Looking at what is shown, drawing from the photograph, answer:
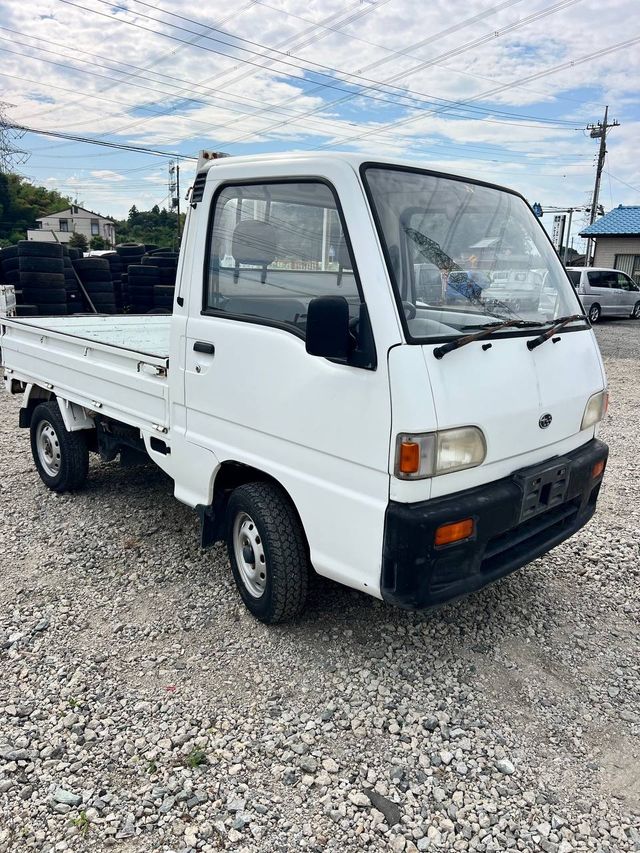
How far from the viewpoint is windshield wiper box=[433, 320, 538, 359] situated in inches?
97.0

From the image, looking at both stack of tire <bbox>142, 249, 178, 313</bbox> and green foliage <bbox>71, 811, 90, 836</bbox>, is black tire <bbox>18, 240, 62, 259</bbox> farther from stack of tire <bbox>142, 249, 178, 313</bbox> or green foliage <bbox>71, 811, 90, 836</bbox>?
green foliage <bbox>71, 811, 90, 836</bbox>

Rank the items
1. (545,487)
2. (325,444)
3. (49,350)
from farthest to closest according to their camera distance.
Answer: (49,350)
(545,487)
(325,444)

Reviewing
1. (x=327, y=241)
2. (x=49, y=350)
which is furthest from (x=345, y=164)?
(x=49, y=350)

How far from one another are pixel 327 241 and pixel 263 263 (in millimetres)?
461

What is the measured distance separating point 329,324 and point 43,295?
9.66 metres

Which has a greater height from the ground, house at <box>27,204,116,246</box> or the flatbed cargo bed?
house at <box>27,204,116,246</box>

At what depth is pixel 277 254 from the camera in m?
3.10

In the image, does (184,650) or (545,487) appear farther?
(184,650)

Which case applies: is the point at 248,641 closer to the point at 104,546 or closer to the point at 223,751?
the point at 223,751

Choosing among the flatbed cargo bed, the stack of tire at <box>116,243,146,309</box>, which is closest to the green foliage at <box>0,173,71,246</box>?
the stack of tire at <box>116,243,146,309</box>

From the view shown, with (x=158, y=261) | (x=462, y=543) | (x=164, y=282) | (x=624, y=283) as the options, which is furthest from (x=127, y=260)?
(x=624, y=283)

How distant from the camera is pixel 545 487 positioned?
2908 millimetres

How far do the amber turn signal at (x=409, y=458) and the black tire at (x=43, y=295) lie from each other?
388 inches

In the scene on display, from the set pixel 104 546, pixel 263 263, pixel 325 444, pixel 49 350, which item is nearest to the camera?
pixel 325 444
